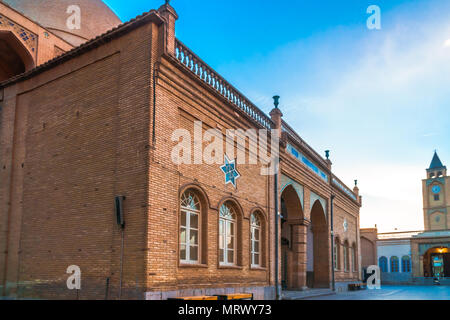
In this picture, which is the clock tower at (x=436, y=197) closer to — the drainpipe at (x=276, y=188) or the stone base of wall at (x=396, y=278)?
the stone base of wall at (x=396, y=278)

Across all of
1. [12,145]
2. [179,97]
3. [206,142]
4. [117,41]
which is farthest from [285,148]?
[12,145]

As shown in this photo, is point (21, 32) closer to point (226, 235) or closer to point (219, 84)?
point (219, 84)

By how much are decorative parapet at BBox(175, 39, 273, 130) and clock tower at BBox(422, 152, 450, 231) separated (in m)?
59.8

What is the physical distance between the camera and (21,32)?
48.2ft

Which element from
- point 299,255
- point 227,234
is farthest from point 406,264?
point 227,234

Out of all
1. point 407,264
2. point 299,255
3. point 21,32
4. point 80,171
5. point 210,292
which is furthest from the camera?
point 407,264

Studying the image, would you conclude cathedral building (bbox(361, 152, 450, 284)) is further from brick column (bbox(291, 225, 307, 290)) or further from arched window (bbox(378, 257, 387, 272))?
brick column (bbox(291, 225, 307, 290))

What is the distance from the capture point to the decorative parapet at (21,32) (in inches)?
557

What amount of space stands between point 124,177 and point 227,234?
4302 millimetres

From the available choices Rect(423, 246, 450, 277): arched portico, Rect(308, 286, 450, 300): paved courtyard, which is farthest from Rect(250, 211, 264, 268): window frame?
Rect(423, 246, 450, 277): arched portico

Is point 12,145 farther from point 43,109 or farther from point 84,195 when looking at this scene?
point 84,195

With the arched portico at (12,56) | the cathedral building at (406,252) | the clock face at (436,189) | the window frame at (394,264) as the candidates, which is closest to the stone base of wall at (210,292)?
the arched portico at (12,56)

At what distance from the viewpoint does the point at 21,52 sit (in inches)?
584
